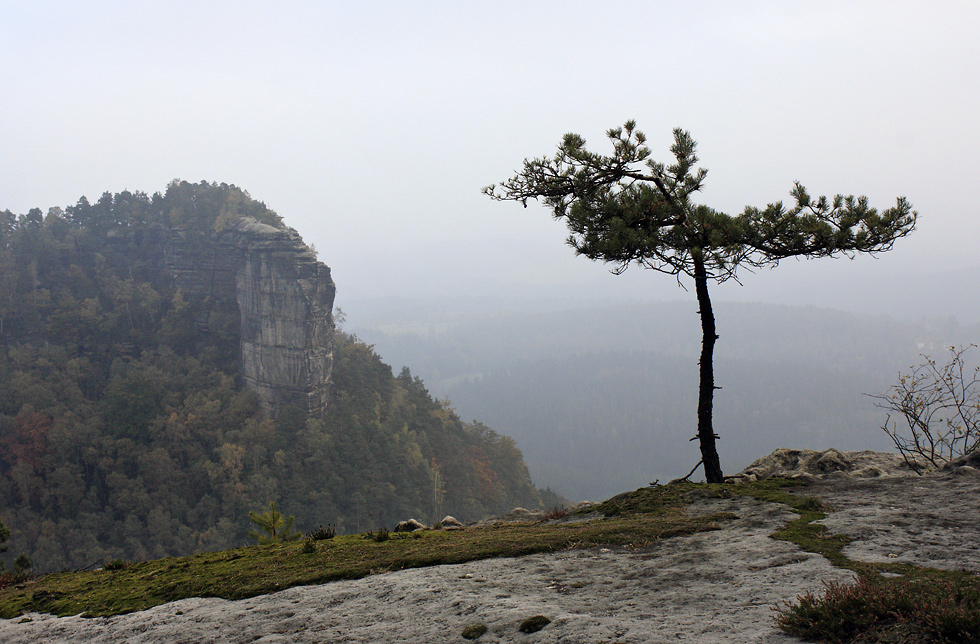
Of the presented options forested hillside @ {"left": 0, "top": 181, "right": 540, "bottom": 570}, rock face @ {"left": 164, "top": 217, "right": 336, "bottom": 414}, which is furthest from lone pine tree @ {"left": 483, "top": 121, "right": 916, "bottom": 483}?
rock face @ {"left": 164, "top": 217, "right": 336, "bottom": 414}

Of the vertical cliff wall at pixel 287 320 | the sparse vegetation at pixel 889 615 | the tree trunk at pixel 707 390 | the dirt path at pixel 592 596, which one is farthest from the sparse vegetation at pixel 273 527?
the vertical cliff wall at pixel 287 320

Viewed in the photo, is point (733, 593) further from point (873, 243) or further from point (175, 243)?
point (175, 243)

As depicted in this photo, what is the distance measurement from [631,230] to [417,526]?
733cm

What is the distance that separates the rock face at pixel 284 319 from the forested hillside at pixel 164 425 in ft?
9.57

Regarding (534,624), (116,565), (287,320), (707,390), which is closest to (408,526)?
(116,565)

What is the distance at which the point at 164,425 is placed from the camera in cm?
6041

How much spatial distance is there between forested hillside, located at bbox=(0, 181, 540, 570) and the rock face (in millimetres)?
2918

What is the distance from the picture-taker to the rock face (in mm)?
66250

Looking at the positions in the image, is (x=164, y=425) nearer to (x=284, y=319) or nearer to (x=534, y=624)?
(x=284, y=319)

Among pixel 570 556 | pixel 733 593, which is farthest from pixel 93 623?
pixel 733 593

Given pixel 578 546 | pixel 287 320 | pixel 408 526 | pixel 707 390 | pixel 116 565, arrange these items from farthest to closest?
Result: pixel 287 320
pixel 707 390
pixel 408 526
pixel 116 565
pixel 578 546

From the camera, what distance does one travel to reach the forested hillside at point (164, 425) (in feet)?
177

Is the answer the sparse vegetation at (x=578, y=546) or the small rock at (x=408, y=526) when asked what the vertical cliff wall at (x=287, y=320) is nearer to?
the sparse vegetation at (x=578, y=546)

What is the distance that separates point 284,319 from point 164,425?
17232mm
